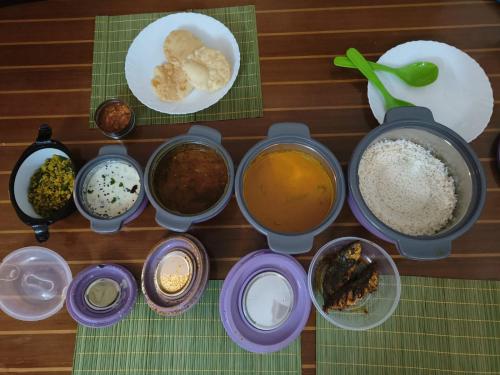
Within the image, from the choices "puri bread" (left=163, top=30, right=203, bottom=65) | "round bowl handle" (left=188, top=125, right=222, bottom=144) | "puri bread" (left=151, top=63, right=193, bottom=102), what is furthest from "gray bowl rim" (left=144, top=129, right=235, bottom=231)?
"puri bread" (left=163, top=30, right=203, bottom=65)

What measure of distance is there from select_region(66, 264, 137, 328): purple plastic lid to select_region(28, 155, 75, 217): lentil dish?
0.67ft

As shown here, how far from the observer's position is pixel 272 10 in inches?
45.8

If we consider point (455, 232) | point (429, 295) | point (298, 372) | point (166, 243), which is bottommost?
point (298, 372)

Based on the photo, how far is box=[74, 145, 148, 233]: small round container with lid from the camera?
91 centimetres

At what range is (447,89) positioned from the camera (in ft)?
3.29

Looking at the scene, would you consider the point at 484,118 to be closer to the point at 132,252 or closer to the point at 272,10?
the point at 272,10

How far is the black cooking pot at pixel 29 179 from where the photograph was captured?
905 mm

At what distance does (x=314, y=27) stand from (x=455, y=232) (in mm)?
761

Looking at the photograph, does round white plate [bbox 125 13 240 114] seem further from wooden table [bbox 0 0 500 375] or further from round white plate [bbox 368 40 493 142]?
round white plate [bbox 368 40 493 142]

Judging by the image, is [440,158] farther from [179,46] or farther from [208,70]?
[179,46]

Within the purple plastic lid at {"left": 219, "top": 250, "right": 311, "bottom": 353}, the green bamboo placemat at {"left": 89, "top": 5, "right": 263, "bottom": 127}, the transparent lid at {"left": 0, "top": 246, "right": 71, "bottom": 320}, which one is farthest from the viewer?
the green bamboo placemat at {"left": 89, "top": 5, "right": 263, "bottom": 127}

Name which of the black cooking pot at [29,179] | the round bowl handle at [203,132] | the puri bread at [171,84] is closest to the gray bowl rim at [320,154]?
the round bowl handle at [203,132]

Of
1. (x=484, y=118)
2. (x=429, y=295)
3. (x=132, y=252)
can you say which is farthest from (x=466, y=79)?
(x=132, y=252)

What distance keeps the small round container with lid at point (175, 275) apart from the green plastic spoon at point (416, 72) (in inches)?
28.3
